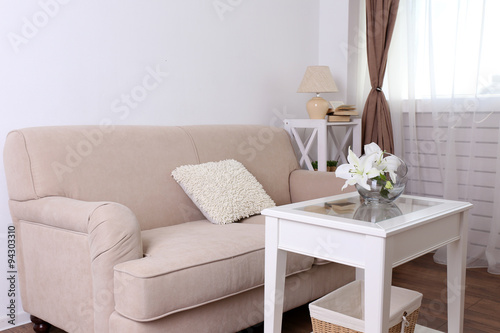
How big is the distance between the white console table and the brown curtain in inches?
5.0

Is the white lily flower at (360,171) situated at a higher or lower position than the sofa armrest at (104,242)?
higher

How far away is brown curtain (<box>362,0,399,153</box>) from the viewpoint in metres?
3.66

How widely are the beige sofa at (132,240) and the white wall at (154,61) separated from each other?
0.22m

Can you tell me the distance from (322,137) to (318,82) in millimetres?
361

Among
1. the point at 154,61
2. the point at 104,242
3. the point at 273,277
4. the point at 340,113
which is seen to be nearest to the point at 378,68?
the point at 340,113

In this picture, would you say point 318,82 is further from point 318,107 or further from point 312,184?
point 312,184

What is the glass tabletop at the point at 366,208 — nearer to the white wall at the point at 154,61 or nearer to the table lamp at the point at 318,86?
the white wall at the point at 154,61

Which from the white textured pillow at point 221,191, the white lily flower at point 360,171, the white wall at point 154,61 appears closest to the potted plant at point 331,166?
the white wall at point 154,61

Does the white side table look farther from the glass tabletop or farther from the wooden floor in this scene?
the wooden floor

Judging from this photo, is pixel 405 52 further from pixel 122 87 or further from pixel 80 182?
pixel 80 182

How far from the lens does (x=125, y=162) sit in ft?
7.80

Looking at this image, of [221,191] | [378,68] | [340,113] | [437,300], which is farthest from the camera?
[378,68]

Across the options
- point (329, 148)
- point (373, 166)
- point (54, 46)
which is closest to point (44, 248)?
point (54, 46)

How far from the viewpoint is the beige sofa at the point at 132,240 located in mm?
1725
